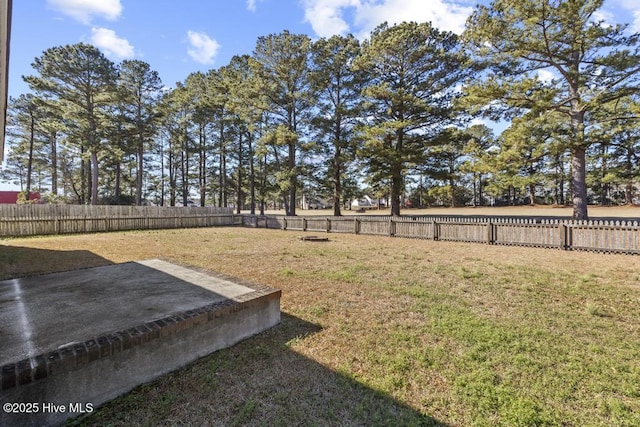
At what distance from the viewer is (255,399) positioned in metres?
2.34

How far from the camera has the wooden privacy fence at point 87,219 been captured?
41.1ft

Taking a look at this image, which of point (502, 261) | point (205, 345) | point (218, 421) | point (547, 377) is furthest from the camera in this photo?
point (502, 261)

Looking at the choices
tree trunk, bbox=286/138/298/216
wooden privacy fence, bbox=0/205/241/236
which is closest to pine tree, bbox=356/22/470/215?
tree trunk, bbox=286/138/298/216

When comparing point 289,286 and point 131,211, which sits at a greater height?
point 131,211

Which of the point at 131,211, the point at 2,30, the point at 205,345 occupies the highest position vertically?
the point at 2,30

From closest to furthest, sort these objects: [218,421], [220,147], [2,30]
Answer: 1. [218,421]
2. [2,30]
3. [220,147]

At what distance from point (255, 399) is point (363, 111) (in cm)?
2128

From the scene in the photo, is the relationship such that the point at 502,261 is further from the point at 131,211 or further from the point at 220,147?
the point at 220,147

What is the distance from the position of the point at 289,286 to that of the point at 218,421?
332 cm

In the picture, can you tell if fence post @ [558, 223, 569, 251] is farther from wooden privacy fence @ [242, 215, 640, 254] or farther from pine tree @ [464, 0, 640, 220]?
pine tree @ [464, 0, 640, 220]

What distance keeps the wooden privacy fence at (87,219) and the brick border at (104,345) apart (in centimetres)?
1564

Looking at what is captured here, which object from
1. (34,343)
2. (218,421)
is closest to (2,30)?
(34,343)

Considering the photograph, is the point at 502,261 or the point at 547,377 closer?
the point at 547,377

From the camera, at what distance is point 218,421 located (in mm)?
2086
